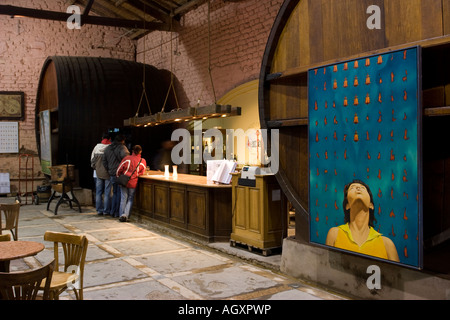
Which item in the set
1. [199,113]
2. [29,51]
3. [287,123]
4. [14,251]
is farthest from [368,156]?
[29,51]

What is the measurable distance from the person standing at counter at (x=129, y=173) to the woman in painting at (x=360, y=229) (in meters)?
4.20

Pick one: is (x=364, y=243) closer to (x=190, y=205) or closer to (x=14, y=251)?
(x=14, y=251)

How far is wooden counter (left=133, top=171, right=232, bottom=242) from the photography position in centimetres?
521

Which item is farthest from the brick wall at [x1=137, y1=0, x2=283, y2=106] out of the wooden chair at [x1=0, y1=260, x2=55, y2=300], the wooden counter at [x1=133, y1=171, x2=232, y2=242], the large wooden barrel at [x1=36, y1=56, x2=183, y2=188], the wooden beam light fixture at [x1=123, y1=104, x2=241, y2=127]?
the wooden chair at [x1=0, y1=260, x2=55, y2=300]

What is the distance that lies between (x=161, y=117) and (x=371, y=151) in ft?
13.3

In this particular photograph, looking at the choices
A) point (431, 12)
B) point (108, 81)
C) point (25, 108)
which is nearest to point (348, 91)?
point (431, 12)

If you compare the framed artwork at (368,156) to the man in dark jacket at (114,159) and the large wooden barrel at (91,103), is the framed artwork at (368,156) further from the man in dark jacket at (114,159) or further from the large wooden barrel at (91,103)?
the large wooden barrel at (91,103)

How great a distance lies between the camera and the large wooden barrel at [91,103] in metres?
8.27

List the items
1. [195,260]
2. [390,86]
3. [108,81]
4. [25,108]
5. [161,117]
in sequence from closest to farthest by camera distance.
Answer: [390,86]
[195,260]
[161,117]
[108,81]
[25,108]

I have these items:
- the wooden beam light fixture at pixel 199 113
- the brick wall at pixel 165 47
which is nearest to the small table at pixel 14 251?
the wooden beam light fixture at pixel 199 113

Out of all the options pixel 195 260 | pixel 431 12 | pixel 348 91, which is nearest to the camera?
pixel 431 12
